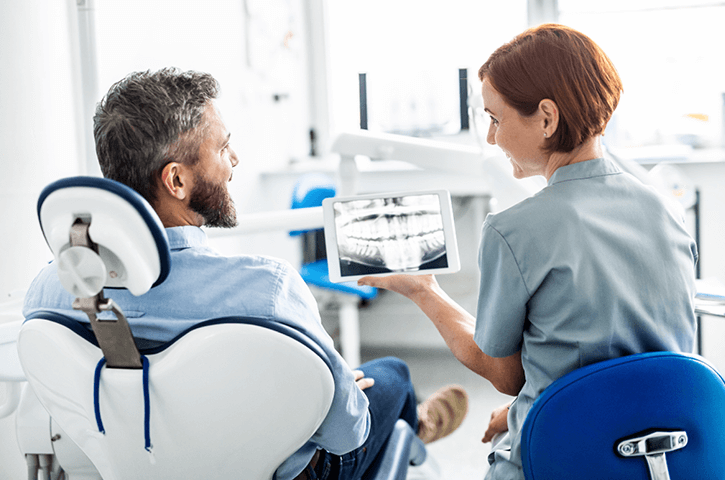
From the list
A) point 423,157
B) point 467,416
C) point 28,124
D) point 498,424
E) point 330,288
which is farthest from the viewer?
point 330,288

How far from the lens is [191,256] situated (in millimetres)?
943

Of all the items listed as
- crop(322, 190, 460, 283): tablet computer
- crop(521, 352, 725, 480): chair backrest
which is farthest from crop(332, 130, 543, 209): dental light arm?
crop(521, 352, 725, 480): chair backrest

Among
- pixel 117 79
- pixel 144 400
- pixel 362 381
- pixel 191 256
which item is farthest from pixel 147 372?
pixel 117 79

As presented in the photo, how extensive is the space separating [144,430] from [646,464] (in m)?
0.67

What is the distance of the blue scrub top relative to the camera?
2.93 ft

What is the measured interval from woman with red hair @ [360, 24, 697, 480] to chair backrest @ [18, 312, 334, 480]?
12.1 inches

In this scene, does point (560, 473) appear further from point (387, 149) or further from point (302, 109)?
point (302, 109)

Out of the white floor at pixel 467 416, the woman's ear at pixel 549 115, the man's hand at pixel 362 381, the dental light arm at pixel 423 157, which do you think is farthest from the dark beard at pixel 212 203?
the white floor at pixel 467 416

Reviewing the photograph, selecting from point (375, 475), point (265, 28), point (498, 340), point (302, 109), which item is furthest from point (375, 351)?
point (498, 340)

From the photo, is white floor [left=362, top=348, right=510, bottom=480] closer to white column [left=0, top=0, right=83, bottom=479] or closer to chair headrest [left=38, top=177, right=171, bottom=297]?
white column [left=0, top=0, right=83, bottom=479]

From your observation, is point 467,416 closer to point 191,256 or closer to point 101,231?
point 191,256

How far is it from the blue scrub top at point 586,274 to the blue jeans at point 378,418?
1.04ft

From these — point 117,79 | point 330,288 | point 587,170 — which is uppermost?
point 117,79

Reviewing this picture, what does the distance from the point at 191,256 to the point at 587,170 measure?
1.98 feet
